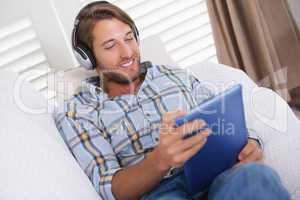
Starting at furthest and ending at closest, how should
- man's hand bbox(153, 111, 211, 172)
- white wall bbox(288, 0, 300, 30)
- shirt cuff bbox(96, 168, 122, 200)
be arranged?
white wall bbox(288, 0, 300, 30) → shirt cuff bbox(96, 168, 122, 200) → man's hand bbox(153, 111, 211, 172)

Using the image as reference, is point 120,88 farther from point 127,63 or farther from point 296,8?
point 296,8

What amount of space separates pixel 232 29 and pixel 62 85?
960 mm

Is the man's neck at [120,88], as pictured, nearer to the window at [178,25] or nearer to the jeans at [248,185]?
the jeans at [248,185]

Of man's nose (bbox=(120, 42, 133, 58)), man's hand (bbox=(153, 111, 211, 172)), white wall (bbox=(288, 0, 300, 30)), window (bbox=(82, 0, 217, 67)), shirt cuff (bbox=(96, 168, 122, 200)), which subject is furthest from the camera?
white wall (bbox=(288, 0, 300, 30))

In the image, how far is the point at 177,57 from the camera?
201 cm

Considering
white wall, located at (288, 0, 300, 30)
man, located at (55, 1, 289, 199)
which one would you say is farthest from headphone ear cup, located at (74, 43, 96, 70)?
white wall, located at (288, 0, 300, 30)

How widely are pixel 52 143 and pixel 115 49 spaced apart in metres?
0.37

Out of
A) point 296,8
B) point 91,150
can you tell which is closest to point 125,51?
point 91,150

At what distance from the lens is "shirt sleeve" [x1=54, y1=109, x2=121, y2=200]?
3.48 ft

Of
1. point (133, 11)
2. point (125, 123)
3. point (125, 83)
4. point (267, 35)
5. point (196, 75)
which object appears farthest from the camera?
point (267, 35)

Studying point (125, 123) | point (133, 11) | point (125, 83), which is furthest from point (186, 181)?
point (133, 11)

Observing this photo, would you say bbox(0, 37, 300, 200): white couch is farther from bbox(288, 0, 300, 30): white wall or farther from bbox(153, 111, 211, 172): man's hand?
bbox(288, 0, 300, 30): white wall

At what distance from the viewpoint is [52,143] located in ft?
3.49

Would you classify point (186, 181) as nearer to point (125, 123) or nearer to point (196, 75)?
point (125, 123)
